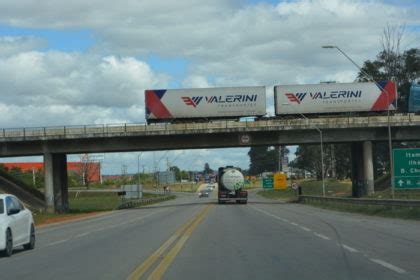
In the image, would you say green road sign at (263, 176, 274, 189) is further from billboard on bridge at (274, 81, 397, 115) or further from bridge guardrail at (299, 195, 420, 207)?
billboard on bridge at (274, 81, 397, 115)

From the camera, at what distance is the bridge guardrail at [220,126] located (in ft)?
201

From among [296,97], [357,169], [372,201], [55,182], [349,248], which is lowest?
[372,201]

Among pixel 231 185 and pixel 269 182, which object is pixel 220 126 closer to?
pixel 231 185

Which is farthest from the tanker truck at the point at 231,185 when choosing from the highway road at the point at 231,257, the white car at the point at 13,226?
the white car at the point at 13,226

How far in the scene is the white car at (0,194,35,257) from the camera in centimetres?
1747

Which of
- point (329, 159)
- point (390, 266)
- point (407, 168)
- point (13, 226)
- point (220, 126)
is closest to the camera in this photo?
point (390, 266)

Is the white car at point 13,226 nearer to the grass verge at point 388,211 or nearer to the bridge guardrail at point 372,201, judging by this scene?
the grass verge at point 388,211

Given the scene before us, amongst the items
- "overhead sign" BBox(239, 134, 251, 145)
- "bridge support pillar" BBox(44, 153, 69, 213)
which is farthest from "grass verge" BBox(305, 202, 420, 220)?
"bridge support pillar" BBox(44, 153, 69, 213)

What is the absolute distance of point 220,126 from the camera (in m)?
62.1

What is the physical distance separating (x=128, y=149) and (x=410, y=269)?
52.6m

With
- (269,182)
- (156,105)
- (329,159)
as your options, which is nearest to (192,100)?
(156,105)

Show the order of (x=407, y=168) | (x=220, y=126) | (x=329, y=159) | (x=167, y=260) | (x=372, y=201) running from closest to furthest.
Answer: (x=167, y=260)
(x=407, y=168)
(x=372, y=201)
(x=220, y=126)
(x=329, y=159)

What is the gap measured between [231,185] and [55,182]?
56.2 feet

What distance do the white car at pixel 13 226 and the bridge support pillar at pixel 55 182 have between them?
42736 millimetres
